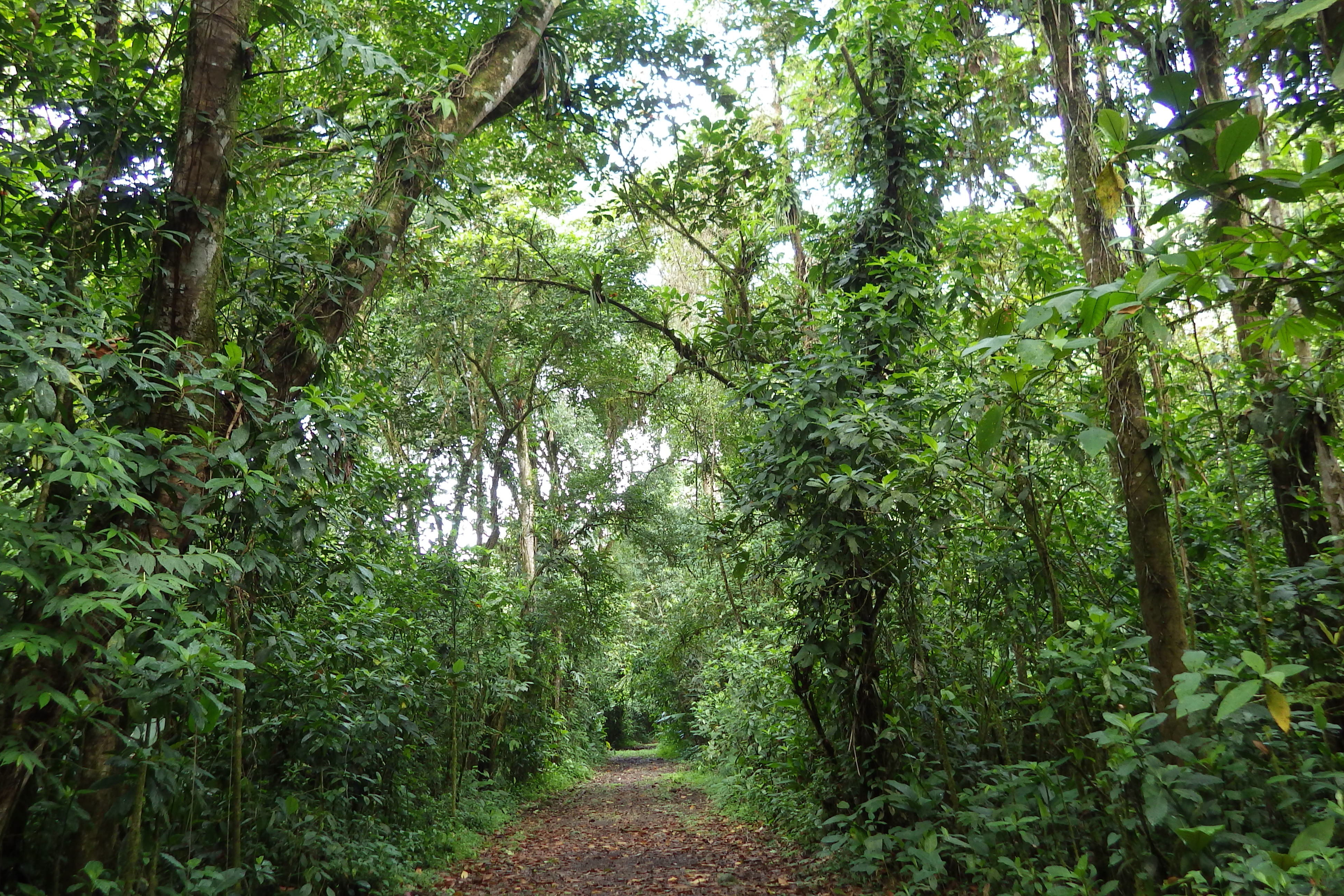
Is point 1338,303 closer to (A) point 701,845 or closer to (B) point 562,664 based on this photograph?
(A) point 701,845

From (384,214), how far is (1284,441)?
4.86 m

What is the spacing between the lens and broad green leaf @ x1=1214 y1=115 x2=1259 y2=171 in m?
1.48

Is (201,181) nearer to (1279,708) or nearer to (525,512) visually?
(1279,708)

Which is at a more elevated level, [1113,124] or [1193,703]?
[1113,124]

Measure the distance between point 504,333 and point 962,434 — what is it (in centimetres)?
976

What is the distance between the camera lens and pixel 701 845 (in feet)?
22.8

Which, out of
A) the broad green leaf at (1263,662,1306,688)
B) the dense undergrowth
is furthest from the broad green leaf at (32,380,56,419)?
the broad green leaf at (1263,662,1306,688)

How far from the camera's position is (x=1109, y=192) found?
3127 mm

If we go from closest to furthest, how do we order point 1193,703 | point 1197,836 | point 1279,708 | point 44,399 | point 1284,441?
point 1193,703
point 1279,708
point 1197,836
point 44,399
point 1284,441

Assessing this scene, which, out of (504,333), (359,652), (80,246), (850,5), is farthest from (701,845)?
(504,333)

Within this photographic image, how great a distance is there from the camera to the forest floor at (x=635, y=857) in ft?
17.4

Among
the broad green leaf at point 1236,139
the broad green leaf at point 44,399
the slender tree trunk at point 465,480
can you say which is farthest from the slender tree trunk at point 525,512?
the broad green leaf at point 1236,139

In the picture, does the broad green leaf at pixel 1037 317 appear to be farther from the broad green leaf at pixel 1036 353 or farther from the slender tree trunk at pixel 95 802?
the slender tree trunk at pixel 95 802

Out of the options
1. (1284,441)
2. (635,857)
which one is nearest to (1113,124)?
(1284,441)
